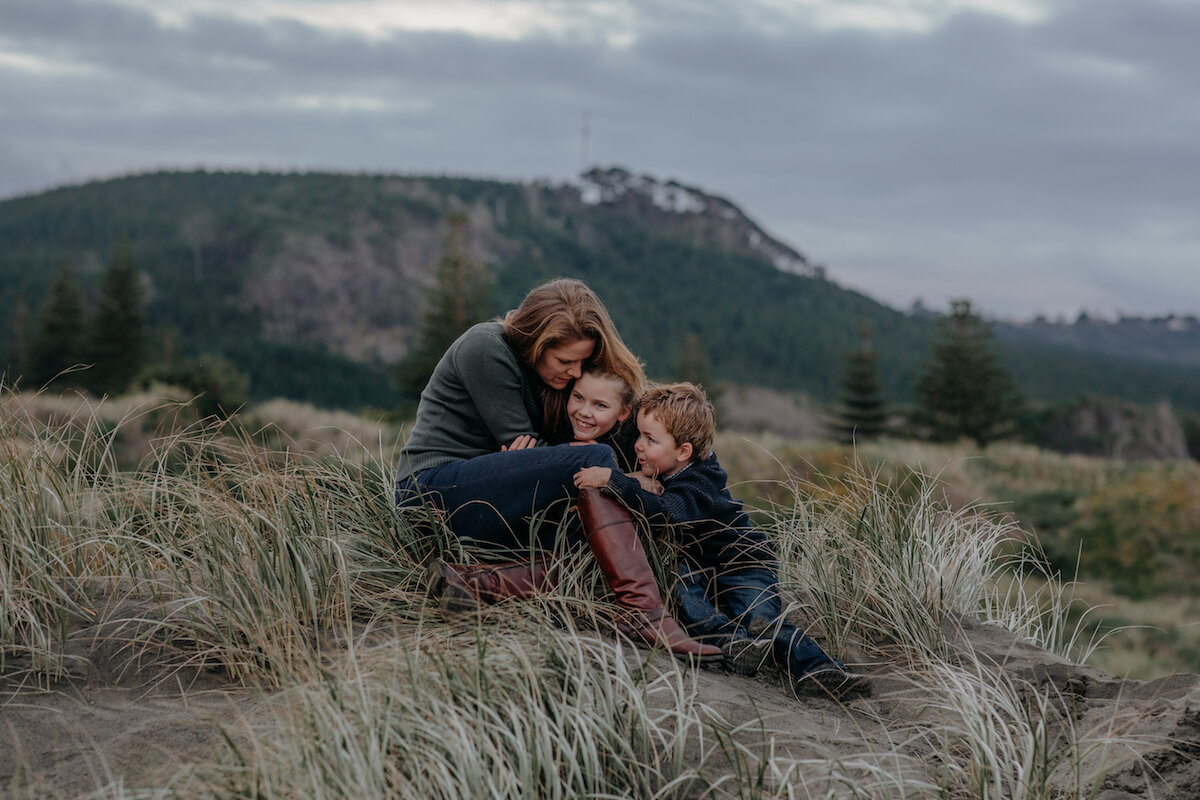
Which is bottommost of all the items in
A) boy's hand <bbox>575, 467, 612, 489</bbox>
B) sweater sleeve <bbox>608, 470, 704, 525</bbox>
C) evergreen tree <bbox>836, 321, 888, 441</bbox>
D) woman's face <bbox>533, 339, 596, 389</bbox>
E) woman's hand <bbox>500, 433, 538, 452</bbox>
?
evergreen tree <bbox>836, 321, 888, 441</bbox>

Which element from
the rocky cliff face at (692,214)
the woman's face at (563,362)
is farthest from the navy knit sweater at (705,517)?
the rocky cliff face at (692,214)

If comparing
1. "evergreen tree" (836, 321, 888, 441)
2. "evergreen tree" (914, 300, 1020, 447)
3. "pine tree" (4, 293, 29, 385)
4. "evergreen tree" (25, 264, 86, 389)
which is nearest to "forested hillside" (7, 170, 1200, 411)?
"pine tree" (4, 293, 29, 385)

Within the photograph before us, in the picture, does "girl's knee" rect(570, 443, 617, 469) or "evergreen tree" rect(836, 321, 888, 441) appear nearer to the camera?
"girl's knee" rect(570, 443, 617, 469)

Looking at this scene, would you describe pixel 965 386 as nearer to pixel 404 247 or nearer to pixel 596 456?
pixel 596 456

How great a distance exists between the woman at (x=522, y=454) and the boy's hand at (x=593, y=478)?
28 mm

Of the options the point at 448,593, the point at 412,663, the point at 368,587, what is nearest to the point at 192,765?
the point at 412,663

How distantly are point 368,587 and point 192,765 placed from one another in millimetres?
1228

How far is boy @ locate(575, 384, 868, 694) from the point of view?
315cm

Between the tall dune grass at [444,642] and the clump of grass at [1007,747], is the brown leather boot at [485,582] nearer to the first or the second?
the tall dune grass at [444,642]

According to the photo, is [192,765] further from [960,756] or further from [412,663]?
[960,756]

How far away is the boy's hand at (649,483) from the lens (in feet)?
11.2

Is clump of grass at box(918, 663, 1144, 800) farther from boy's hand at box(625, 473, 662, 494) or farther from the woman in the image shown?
boy's hand at box(625, 473, 662, 494)

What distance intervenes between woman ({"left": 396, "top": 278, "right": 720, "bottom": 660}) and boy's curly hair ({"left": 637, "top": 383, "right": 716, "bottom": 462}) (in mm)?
145

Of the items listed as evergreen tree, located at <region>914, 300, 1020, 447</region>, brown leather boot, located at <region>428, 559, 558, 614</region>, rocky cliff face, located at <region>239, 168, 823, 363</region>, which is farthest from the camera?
rocky cliff face, located at <region>239, 168, 823, 363</region>
